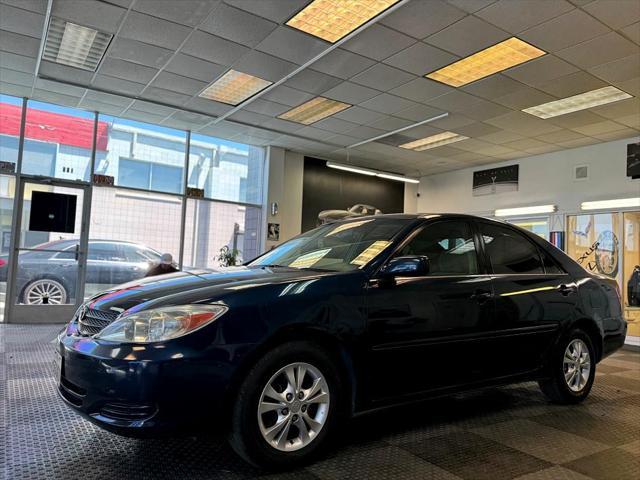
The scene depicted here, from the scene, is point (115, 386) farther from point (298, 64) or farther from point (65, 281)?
point (65, 281)

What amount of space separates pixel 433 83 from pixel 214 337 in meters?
5.09

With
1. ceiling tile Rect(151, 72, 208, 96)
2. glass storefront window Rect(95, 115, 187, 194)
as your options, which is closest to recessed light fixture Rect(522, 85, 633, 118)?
ceiling tile Rect(151, 72, 208, 96)

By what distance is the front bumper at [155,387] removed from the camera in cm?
188

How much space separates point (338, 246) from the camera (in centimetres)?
289

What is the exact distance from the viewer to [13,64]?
6.04 m

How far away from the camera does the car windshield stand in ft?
8.66

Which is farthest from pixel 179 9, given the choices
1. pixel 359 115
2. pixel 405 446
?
pixel 405 446

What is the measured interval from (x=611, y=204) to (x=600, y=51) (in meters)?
3.82

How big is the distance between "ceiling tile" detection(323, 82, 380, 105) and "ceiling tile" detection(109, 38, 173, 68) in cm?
216

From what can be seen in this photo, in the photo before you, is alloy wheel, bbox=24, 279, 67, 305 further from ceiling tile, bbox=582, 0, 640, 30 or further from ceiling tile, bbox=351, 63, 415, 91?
ceiling tile, bbox=582, 0, 640, 30

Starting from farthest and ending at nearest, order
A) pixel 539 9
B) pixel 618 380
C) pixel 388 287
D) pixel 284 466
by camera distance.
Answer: pixel 618 380
pixel 539 9
pixel 388 287
pixel 284 466

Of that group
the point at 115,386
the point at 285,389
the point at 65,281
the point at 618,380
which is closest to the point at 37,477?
the point at 115,386

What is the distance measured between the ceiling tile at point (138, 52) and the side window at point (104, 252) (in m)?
3.56

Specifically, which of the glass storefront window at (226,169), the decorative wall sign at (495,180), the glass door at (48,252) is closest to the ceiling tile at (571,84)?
the decorative wall sign at (495,180)
